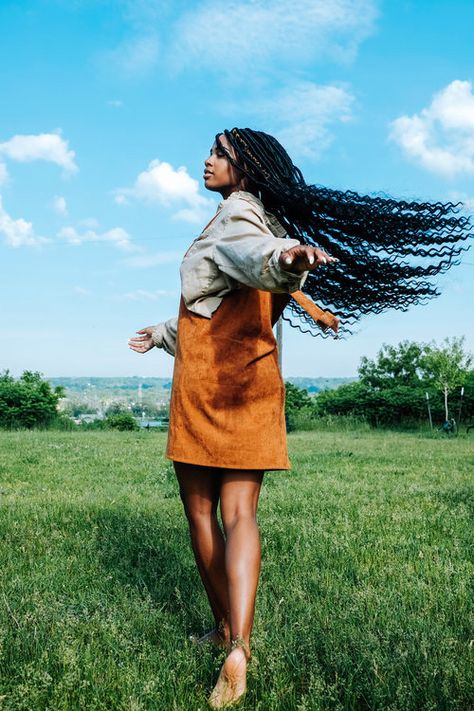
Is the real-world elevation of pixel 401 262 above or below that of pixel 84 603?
above

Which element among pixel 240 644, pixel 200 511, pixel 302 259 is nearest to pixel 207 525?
pixel 200 511

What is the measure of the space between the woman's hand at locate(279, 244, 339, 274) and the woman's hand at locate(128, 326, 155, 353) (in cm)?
129

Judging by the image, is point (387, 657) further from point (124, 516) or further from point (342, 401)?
point (342, 401)

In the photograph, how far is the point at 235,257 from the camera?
255 cm

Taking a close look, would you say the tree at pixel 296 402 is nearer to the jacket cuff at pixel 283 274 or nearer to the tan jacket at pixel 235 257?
the tan jacket at pixel 235 257

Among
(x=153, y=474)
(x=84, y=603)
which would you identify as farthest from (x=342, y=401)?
(x=84, y=603)

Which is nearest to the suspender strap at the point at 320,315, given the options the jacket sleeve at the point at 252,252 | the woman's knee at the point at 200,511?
the jacket sleeve at the point at 252,252

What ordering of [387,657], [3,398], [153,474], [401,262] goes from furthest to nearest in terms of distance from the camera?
[3,398] → [153,474] → [401,262] → [387,657]

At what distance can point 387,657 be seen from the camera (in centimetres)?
270

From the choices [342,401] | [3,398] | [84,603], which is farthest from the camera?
[342,401]

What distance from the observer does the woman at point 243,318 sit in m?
2.61

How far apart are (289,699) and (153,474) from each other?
629cm

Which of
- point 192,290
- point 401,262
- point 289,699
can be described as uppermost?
point 401,262

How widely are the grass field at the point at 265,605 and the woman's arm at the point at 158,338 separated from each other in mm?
1228
